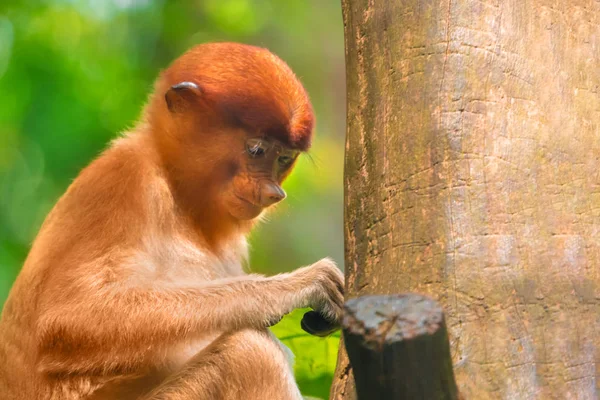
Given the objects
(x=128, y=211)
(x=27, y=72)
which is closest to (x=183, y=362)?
(x=128, y=211)

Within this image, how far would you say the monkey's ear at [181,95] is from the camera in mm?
3400

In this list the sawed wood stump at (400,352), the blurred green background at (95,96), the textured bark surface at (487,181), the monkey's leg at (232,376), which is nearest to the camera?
the sawed wood stump at (400,352)

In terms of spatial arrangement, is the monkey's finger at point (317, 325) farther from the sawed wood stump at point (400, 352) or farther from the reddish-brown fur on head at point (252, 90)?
the sawed wood stump at point (400, 352)

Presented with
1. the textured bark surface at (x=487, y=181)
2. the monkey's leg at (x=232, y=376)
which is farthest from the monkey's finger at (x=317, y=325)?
the textured bark surface at (x=487, y=181)

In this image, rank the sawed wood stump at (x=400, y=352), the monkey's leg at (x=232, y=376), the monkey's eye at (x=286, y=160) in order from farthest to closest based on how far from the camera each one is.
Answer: the monkey's eye at (x=286, y=160), the monkey's leg at (x=232, y=376), the sawed wood stump at (x=400, y=352)

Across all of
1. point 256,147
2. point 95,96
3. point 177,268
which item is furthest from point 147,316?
point 95,96

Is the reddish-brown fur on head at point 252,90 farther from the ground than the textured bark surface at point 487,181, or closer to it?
farther from the ground

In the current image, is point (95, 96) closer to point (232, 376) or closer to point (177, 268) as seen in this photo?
point (177, 268)

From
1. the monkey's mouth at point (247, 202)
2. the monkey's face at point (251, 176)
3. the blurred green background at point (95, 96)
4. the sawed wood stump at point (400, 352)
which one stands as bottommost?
the sawed wood stump at point (400, 352)

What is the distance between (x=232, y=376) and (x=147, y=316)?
0.38 meters

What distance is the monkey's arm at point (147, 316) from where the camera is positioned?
291 cm

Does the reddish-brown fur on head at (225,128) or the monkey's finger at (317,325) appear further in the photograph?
the reddish-brown fur on head at (225,128)

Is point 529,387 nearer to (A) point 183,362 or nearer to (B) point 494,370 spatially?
(B) point 494,370

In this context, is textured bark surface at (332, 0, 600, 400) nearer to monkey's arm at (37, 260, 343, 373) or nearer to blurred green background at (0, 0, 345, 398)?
monkey's arm at (37, 260, 343, 373)
